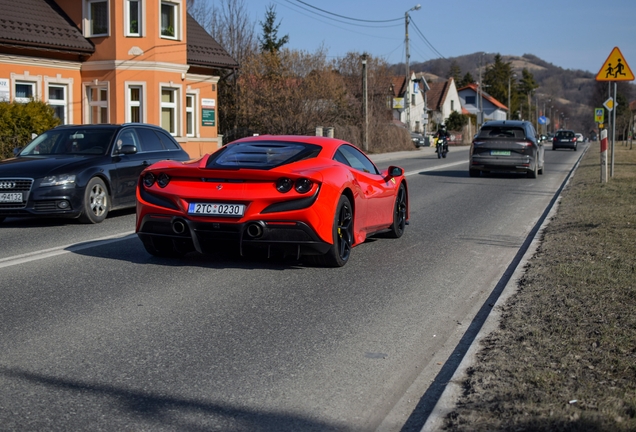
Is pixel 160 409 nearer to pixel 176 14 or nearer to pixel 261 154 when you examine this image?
pixel 261 154

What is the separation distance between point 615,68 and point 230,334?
14447 mm

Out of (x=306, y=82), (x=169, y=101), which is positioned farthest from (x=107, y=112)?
(x=306, y=82)

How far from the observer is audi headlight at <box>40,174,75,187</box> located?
11.3 metres

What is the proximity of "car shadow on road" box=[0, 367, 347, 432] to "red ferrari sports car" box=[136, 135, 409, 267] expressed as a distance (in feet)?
10.4

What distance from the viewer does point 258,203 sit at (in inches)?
291

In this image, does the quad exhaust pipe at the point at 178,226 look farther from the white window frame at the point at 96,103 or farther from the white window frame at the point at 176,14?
the white window frame at the point at 176,14

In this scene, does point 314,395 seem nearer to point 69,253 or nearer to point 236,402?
point 236,402

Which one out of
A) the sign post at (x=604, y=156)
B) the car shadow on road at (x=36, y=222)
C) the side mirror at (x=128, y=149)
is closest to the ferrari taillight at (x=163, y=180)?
the car shadow on road at (x=36, y=222)

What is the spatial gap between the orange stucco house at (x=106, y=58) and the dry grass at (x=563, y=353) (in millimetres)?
23816

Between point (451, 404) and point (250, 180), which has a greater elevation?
point (250, 180)

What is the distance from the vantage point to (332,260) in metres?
7.89

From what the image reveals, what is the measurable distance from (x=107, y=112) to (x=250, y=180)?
2433 cm

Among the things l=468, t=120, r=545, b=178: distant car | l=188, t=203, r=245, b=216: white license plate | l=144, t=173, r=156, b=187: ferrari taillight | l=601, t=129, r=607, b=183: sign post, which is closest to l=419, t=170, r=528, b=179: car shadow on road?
l=468, t=120, r=545, b=178: distant car

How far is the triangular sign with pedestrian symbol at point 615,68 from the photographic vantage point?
17328 millimetres
